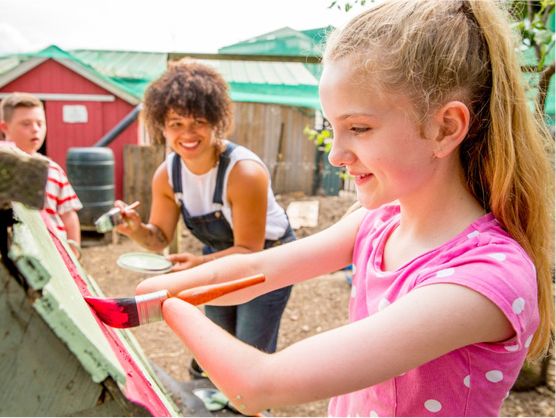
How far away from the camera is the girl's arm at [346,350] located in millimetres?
778

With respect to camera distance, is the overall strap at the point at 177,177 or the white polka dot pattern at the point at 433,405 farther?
the overall strap at the point at 177,177

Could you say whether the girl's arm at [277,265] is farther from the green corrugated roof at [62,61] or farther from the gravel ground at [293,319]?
the green corrugated roof at [62,61]

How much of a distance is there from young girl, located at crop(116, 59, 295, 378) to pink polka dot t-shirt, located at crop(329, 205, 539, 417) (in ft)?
4.20

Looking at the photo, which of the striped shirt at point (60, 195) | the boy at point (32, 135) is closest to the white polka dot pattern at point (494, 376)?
the striped shirt at point (60, 195)

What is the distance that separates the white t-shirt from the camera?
2393 mm

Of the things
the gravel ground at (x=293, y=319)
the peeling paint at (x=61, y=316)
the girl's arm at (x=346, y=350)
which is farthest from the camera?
the gravel ground at (x=293, y=319)

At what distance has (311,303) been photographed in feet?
15.2

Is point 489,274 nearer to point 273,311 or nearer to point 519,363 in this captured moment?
point 519,363

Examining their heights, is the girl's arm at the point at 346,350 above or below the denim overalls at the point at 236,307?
above

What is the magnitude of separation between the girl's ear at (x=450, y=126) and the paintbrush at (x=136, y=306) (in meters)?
0.50

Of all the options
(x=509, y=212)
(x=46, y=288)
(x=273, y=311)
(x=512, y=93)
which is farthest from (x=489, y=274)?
(x=273, y=311)

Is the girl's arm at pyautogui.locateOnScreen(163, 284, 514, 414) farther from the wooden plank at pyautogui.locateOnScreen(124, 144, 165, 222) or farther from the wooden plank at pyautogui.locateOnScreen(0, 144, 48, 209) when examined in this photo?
the wooden plank at pyautogui.locateOnScreen(124, 144, 165, 222)

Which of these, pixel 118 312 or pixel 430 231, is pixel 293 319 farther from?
pixel 118 312

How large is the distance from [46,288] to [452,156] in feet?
2.71
